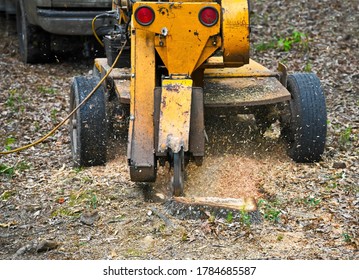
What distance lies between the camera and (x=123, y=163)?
22.4ft

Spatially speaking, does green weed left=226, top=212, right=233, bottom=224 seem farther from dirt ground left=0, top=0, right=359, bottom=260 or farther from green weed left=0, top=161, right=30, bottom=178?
green weed left=0, top=161, right=30, bottom=178

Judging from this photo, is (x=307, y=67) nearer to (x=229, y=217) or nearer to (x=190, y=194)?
(x=190, y=194)

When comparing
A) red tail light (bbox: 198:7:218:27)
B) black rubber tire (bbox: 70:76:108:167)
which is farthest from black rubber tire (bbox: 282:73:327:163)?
black rubber tire (bbox: 70:76:108:167)

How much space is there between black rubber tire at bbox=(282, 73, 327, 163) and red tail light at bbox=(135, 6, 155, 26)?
1.56 m

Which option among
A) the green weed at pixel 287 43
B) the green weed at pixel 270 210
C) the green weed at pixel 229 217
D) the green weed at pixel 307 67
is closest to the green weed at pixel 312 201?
the green weed at pixel 270 210

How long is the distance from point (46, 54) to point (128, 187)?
16.8 ft

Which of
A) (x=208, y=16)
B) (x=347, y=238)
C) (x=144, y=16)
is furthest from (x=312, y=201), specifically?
(x=144, y=16)

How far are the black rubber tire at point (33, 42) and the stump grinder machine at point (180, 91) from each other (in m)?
3.66

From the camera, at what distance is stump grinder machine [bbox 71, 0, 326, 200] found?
18.8 ft

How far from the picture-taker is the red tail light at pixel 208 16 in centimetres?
588

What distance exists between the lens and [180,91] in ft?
19.1

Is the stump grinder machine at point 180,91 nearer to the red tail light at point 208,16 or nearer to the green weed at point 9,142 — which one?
the red tail light at point 208,16

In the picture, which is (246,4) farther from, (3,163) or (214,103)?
(3,163)
